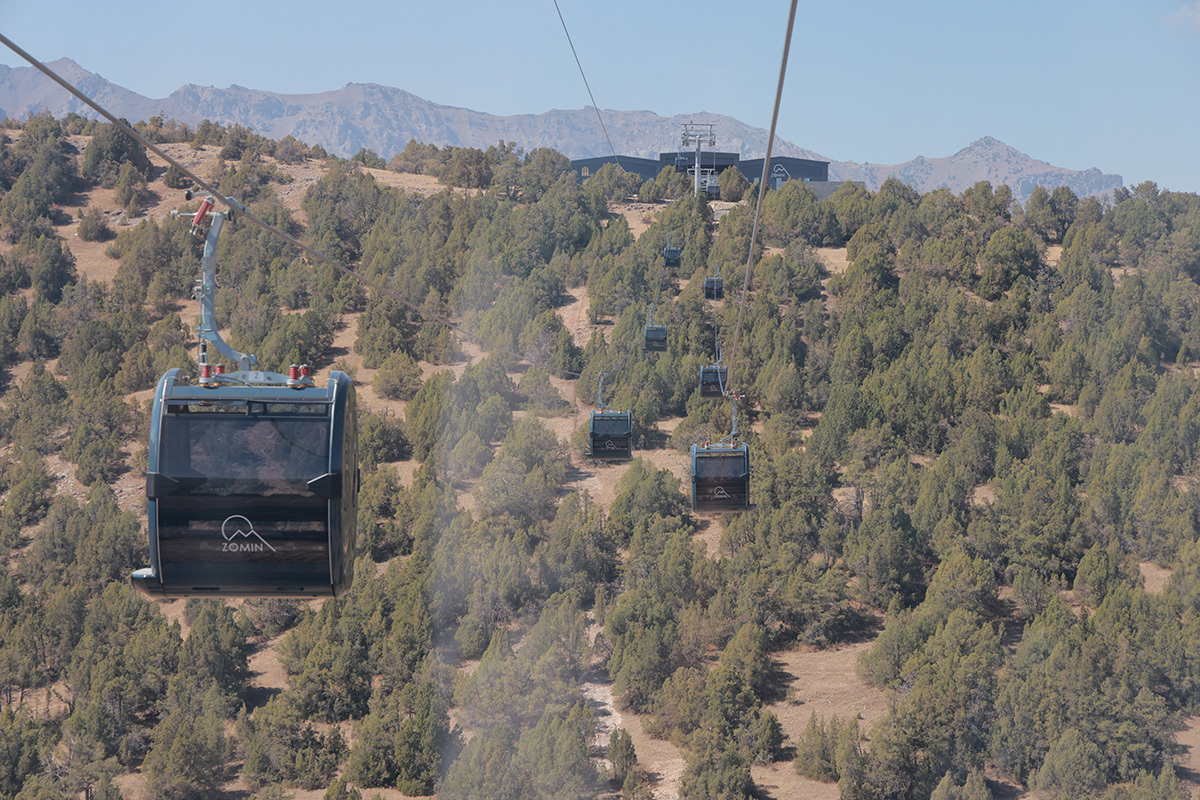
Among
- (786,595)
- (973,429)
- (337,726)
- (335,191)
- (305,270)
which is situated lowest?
(337,726)

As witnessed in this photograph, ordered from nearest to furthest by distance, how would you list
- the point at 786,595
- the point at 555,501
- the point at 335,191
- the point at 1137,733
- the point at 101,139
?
the point at 1137,733 < the point at 786,595 < the point at 555,501 < the point at 335,191 < the point at 101,139

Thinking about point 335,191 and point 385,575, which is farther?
point 335,191

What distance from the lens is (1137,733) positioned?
106 feet

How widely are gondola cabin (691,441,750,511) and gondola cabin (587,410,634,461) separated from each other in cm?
507

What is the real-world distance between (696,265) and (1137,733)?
119 feet

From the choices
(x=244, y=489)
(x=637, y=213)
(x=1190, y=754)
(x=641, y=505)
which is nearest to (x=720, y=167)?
(x=637, y=213)

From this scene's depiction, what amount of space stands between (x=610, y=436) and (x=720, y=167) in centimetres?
6266

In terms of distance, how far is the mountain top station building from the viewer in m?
83.1

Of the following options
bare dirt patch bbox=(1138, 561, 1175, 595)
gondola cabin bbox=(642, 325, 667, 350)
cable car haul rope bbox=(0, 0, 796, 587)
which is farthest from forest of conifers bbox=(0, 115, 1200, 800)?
cable car haul rope bbox=(0, 0, 796, 587)

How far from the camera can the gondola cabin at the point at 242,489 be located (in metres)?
10.2

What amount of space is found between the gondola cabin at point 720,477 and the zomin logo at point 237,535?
11.1 meters

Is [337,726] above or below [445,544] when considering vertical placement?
below

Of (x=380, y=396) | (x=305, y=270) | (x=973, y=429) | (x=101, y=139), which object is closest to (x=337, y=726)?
(x=380, y=396)

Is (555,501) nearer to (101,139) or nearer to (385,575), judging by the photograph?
(385,575)
